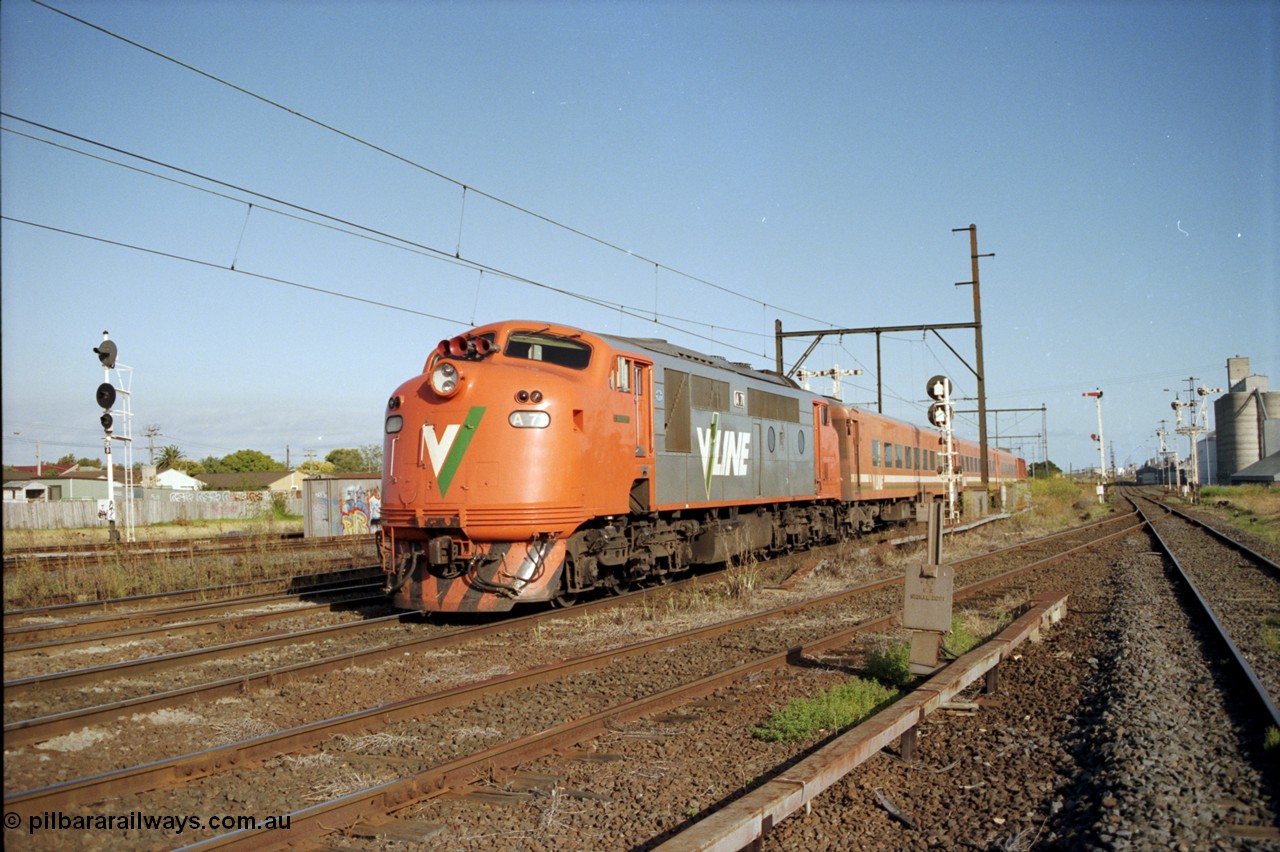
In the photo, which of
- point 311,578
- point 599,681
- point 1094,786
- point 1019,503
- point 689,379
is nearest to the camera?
point 1094,786

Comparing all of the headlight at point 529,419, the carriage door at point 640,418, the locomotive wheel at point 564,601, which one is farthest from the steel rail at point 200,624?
the carriage door at point 640,418

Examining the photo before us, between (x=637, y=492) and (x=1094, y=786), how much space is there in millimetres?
7941

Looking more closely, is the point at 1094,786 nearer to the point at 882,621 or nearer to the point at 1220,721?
the point at 1220,721

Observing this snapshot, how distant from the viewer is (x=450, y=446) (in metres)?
11.0

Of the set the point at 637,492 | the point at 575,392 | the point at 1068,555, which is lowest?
the point at 1068,555

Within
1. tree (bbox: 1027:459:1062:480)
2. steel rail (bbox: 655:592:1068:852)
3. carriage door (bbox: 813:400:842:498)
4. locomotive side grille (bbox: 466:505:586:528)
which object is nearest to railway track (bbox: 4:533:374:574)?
locomotive side grille (bbox: 466:505:586:528)

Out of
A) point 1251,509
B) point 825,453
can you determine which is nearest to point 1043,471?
point 1251,509

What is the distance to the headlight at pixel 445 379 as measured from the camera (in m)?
10.9

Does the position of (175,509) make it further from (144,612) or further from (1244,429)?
(1244,429)

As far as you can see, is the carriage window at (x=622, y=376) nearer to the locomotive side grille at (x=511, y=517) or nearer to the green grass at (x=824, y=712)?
the locomotive side grille at (x=511, y=517)

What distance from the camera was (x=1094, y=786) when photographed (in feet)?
17.4

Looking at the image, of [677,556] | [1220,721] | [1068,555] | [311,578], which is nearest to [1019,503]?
[1068,555]

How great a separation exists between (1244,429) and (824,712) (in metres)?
102

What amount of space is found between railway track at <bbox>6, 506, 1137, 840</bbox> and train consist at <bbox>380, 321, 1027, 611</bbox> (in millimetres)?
856
